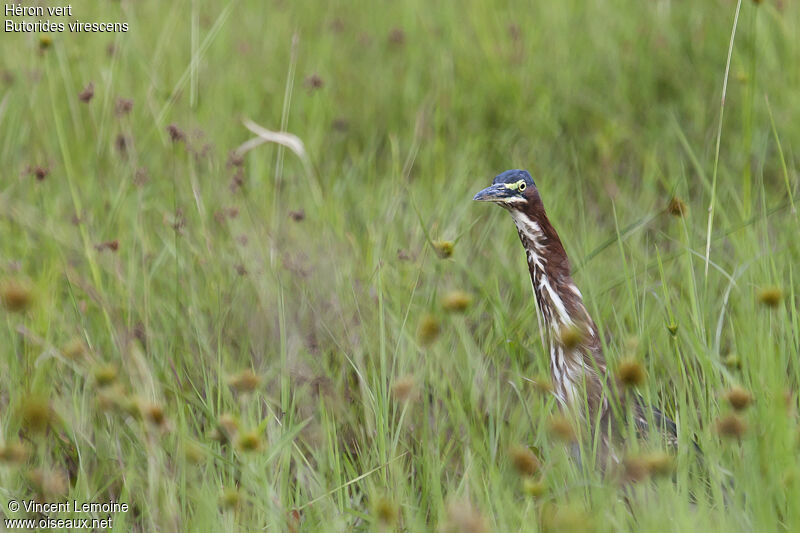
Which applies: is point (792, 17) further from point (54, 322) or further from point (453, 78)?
point (54, 322)

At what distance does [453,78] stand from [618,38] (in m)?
0.91

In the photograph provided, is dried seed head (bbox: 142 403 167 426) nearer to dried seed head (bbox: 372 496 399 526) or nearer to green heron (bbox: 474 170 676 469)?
dried seed head (bbox: 372 496 399 526)

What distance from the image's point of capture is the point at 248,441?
1.84 meters

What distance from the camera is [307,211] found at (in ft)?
12.8

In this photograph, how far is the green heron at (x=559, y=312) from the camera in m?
2.64

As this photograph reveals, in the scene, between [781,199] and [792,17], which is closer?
[781,199]

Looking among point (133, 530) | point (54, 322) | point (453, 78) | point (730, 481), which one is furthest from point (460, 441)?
point (453, 78)

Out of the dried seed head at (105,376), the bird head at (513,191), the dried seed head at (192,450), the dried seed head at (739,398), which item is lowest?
the dried seed head at (739,398)

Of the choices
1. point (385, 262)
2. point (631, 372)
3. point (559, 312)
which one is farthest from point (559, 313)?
point (631, 372)

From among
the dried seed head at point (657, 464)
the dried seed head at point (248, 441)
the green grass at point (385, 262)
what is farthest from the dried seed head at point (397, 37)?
the dried seed head at point (657, 464)

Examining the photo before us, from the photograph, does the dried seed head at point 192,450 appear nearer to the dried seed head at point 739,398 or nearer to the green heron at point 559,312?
the green heron at point 559,312

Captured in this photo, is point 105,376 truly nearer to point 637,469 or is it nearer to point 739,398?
point 637,469

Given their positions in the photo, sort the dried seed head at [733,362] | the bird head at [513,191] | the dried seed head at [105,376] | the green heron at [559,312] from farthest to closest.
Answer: the bird head at [513,191], the green heron at [559,312], the dried seed head at [733,362], the dried seed head at [105,376]

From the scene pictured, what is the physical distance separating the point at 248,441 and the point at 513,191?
4.40 ft
